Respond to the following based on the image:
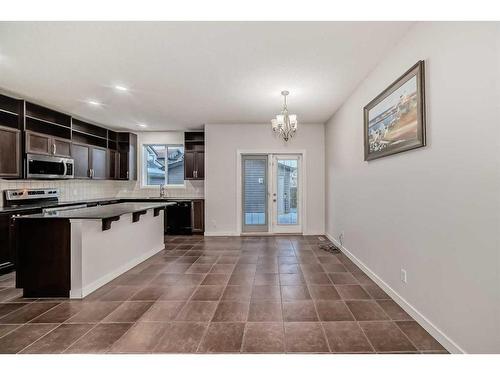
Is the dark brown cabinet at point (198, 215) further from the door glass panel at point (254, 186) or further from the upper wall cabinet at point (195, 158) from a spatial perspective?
the door glass panel at point (254, 186)

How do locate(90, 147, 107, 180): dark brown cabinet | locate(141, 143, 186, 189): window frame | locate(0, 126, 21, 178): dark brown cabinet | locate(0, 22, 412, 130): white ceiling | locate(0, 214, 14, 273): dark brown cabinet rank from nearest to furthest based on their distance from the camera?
locate(0, 22, 412, 130): white ceiling
locate(0, 214, 14, 273): dark brown cabinet
locate(0, 126, 21, 178): dark brown cabinet
locate(90, 147, 107, 180): dark brown cabinet
locate(141, 143, 186, 189): window frame

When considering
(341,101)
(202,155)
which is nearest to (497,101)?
(341,101)

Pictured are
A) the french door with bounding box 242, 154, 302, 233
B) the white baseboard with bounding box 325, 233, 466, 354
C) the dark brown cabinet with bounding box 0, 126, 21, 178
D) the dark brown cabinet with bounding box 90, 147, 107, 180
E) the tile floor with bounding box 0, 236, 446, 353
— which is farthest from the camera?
the french door with bounding box 242, 154, 302, 233

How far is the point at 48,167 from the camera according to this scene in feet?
14.3

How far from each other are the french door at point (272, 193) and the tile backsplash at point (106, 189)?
4.87 feet

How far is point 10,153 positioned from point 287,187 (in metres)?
5.19

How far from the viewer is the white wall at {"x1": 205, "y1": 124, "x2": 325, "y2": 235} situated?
5.93 m

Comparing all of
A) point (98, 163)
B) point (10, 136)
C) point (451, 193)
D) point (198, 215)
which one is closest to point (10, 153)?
point (10, 136)

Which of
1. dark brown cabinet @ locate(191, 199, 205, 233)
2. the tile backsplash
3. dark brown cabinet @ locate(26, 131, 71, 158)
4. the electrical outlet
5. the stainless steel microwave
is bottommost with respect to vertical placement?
the electrical outlet

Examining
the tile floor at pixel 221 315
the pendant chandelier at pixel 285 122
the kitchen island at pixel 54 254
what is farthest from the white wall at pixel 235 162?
the kitchen island at pixel 54 254

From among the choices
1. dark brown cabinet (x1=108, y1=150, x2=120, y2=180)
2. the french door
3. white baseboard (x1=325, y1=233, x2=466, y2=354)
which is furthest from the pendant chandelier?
dark brown cabinet (x1=108, y1=150, x2=120, y2=180)

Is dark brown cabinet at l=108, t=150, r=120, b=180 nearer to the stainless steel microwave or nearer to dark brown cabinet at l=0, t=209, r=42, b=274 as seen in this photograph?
the stainless steel microwave

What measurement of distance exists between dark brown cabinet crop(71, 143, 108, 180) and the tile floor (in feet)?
8.34
